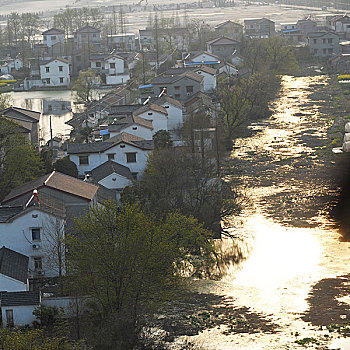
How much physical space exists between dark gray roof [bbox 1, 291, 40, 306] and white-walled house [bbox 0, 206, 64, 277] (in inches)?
40.1

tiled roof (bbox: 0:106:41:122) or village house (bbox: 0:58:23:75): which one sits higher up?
tiled roof (bbox: 0:106:41:122)

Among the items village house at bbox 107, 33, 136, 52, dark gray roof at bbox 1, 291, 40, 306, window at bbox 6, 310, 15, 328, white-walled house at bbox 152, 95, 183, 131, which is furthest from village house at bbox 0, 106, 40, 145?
village house at bbox 107, 33, 136, 52

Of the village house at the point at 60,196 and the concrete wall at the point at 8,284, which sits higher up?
the village house at the point at 60,196

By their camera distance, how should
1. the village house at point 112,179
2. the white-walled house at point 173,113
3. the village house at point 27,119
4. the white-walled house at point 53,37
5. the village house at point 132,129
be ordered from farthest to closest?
the white-walled house at point 53,37
the white-walled house at point 173,113
the village house at point 27,119
the village house at point 132,129
the village house at point 112,179

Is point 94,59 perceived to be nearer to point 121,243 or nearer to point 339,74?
point 339,74

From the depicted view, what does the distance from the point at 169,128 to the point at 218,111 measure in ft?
6.71

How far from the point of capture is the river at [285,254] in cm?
829

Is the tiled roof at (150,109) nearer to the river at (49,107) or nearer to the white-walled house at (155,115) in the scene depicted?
the white-walled house at (155,115)

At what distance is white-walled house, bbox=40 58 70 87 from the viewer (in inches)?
1112

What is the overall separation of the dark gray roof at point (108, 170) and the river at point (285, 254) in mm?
2098

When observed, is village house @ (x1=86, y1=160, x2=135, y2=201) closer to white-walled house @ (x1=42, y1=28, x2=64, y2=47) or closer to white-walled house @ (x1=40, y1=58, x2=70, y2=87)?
white-walled house @ (x1=40, y1=58, x2=70, y2=87)

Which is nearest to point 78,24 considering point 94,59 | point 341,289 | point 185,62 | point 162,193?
point 94,59

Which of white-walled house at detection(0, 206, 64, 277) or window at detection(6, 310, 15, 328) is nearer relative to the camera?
window at detection(6, 310, 15, 328)

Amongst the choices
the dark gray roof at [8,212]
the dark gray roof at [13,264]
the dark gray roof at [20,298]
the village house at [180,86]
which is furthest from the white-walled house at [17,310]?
the village house at [180,86]
